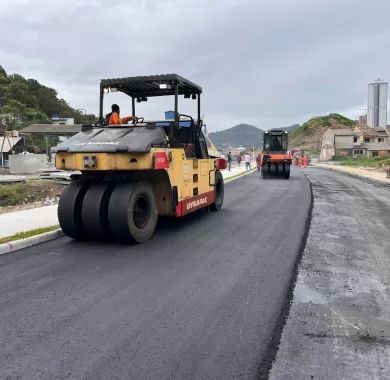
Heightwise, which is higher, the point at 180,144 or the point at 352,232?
the point at 180,144

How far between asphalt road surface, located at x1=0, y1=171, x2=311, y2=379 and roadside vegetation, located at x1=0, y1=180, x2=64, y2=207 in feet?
28.6

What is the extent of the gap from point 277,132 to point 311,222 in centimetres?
1963

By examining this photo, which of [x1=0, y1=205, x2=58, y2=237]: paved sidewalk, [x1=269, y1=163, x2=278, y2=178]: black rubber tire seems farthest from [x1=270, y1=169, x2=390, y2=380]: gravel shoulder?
[x1=269, y1=163, x2=278, y2=178]: black rubber tire

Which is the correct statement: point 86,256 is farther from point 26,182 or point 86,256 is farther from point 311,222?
point 26,182

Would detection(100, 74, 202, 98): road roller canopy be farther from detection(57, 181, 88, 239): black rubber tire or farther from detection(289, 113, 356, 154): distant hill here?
detection(289, 113, 356, 154): distant hill

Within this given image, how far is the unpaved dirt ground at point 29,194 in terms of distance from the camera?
15.3 m

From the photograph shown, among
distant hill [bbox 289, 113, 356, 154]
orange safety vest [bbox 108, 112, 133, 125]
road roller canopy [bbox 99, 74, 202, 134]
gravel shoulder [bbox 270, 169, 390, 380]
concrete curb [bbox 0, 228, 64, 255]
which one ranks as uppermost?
distant hill [bbox 289, 113, 356, 154]

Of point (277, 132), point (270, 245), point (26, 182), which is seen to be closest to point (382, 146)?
point (277, 132)

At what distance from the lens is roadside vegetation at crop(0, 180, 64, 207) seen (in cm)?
1555

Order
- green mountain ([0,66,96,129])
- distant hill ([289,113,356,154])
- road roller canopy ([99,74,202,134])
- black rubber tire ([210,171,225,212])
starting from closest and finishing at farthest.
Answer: road roller canopy ([99,74,202,134])
black rubber tire ([210,171,225,212])
green mountain ([0,66,96,129])
distant hill ([289,113,356,154])

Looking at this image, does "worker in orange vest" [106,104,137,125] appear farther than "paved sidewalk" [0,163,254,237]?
Yes

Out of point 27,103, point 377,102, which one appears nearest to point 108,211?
point 27,103

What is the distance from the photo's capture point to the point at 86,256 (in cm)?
664

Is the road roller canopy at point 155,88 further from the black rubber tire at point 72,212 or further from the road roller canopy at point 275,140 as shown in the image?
the road roller canopy at point 275,140
